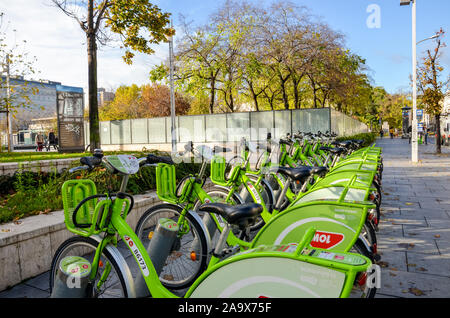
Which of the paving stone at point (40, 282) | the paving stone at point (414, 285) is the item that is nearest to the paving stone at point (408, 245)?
the paving stone at point (414, 285)

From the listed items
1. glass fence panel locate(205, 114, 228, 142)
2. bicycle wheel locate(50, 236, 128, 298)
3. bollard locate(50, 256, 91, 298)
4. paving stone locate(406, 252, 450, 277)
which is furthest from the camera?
glass fence panel locate(205, 114, 228, 142)

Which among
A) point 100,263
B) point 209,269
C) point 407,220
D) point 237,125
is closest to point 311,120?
point 237,125

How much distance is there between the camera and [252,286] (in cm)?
148

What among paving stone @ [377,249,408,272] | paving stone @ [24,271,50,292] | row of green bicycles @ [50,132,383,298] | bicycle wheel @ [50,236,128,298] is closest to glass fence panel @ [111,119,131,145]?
row of green bicycles @ [50,132,383,298]

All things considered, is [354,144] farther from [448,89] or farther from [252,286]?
[448,89]

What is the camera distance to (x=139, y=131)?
2389 cm

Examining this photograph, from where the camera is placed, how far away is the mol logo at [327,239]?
235 centimetres

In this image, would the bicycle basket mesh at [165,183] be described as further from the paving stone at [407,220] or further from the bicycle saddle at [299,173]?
the paving stone at [407,220]

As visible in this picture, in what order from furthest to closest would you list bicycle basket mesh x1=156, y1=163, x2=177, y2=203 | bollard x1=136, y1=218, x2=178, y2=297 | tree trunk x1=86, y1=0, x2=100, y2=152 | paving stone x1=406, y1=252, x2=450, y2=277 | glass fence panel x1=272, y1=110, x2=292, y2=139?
glass fence panel x1=272, y1=110, x2=292, y2=139 < tree trunk x1=86, y1=0, x2=100, y2=152 < paving stone x1=406, y1=252, x2=450, y2=277 < bicycle basket mesh x1=156, y1=163, x2=177, y2=203 < bollard x1=136, y1=218, x2=178, y2=297

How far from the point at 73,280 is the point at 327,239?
1.65m

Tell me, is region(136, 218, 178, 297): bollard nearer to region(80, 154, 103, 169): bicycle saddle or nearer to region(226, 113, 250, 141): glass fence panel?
region(80, 154, 103, 169): bicycle saddle

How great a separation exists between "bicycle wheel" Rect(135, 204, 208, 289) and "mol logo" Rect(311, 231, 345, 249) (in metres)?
0.98

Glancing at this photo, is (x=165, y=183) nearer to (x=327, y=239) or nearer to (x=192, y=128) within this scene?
(x=327, y=239)

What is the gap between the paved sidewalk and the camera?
3000 mm
